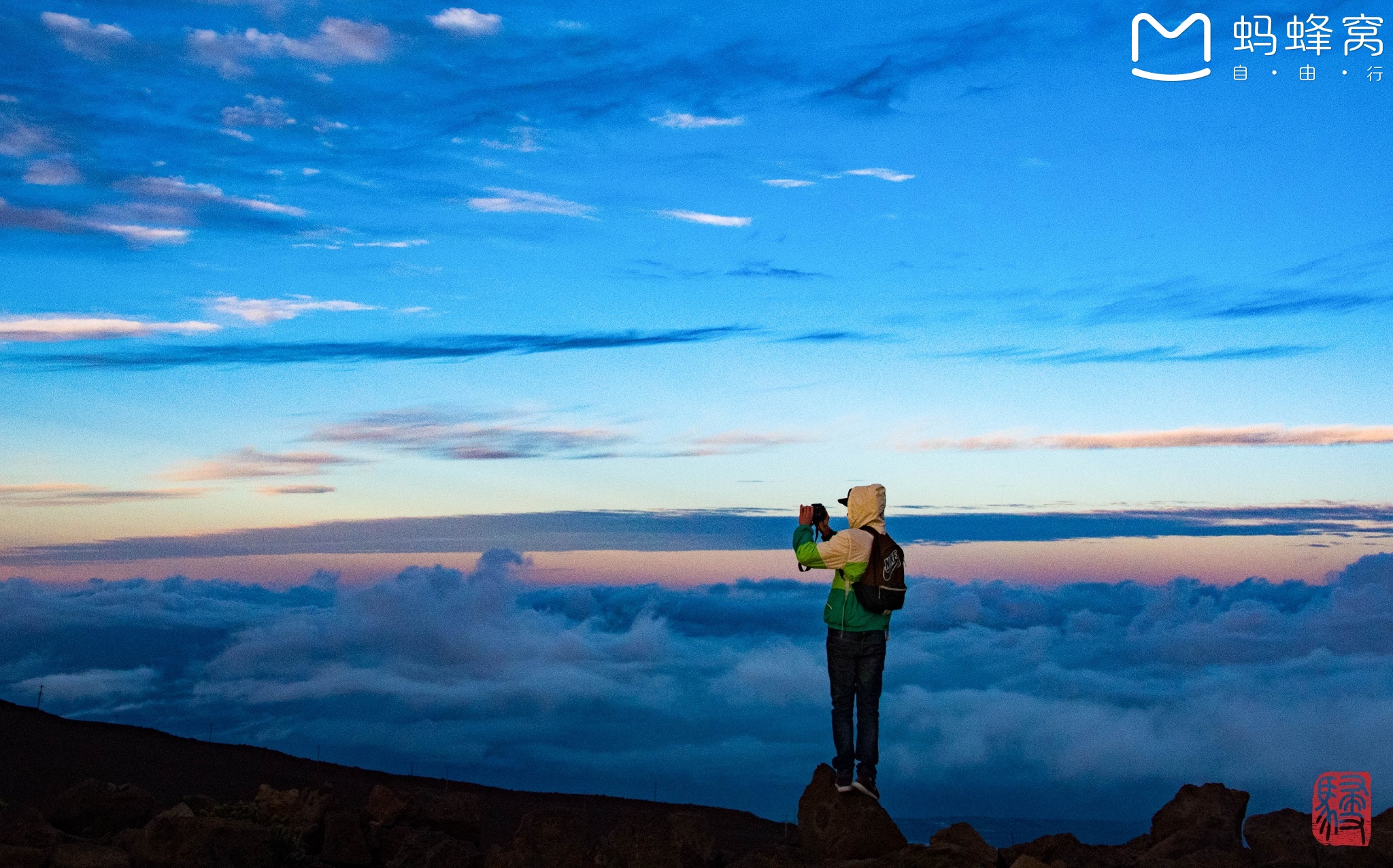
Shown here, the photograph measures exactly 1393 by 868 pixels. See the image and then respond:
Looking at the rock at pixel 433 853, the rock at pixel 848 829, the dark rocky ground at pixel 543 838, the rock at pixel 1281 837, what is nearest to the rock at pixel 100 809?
the dark rocky ground at pixel 543 838

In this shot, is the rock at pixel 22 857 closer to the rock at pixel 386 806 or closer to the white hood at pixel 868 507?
the rock at pixel 386 806

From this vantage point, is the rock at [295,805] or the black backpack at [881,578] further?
the rock at [295,805]

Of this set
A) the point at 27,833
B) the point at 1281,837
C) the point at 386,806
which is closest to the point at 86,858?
the point at 27,833

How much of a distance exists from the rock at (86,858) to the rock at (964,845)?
866cm

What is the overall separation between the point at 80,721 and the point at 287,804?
12.3 metres

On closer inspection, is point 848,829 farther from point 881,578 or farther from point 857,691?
point 881,578

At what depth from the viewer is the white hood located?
13.3m

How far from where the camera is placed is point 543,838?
46.4ft

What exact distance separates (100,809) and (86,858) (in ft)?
11.2

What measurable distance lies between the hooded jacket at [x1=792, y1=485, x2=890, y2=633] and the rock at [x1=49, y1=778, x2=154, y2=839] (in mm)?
9369

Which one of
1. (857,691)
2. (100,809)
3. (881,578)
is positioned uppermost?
(881,578)

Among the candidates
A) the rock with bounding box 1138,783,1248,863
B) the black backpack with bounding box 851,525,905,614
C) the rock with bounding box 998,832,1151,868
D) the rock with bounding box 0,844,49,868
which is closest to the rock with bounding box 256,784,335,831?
the rock with bounding box 0,844,49,868

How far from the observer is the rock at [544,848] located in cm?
1398

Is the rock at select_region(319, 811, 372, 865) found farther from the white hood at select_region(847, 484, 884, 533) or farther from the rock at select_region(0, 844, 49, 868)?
the white hood at select_region(847, 484, 884, 533)
